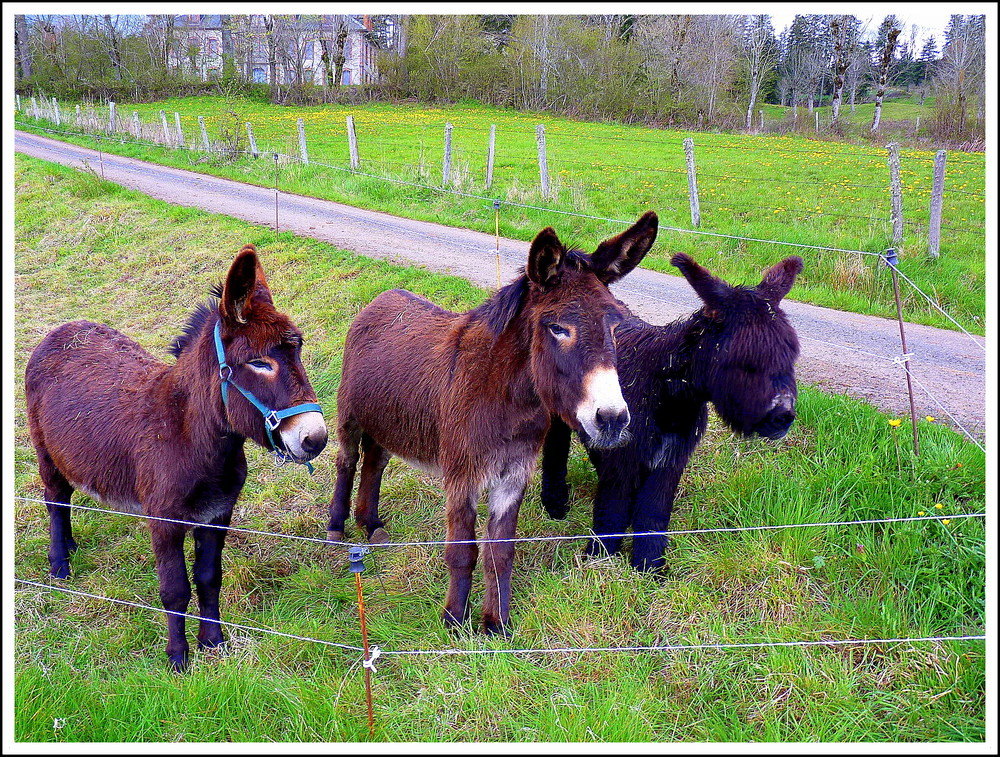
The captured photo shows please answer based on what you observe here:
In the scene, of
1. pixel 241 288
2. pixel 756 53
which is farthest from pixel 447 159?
pixel 756 53

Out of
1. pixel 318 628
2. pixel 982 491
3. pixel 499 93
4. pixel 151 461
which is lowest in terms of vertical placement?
pixel 318 628

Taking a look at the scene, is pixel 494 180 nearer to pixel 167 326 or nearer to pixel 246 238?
pixel 246 238

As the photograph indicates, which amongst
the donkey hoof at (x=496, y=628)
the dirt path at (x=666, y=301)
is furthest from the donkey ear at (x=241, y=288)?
the dirt path at (x=666, y=301)

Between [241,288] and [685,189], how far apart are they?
14.2 m

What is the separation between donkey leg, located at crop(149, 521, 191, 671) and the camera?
10.9 feet

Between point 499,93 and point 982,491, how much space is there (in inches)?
1446

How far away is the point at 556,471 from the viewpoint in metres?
4.57

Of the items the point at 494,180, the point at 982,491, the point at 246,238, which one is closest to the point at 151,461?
the point at 982,491

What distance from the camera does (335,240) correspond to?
35.7 feet

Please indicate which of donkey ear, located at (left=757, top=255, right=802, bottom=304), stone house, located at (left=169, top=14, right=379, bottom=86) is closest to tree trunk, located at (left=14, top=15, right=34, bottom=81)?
stone house, located at (left=169, top=14, right=379, bottom=86)

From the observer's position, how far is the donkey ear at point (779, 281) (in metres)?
3.57

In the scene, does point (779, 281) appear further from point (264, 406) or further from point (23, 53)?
point (23, 53)

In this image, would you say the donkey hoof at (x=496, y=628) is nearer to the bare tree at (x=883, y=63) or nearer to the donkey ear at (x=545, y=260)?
the donkey ear at (x=545, y=260)

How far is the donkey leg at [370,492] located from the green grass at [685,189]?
5992 millimetres
